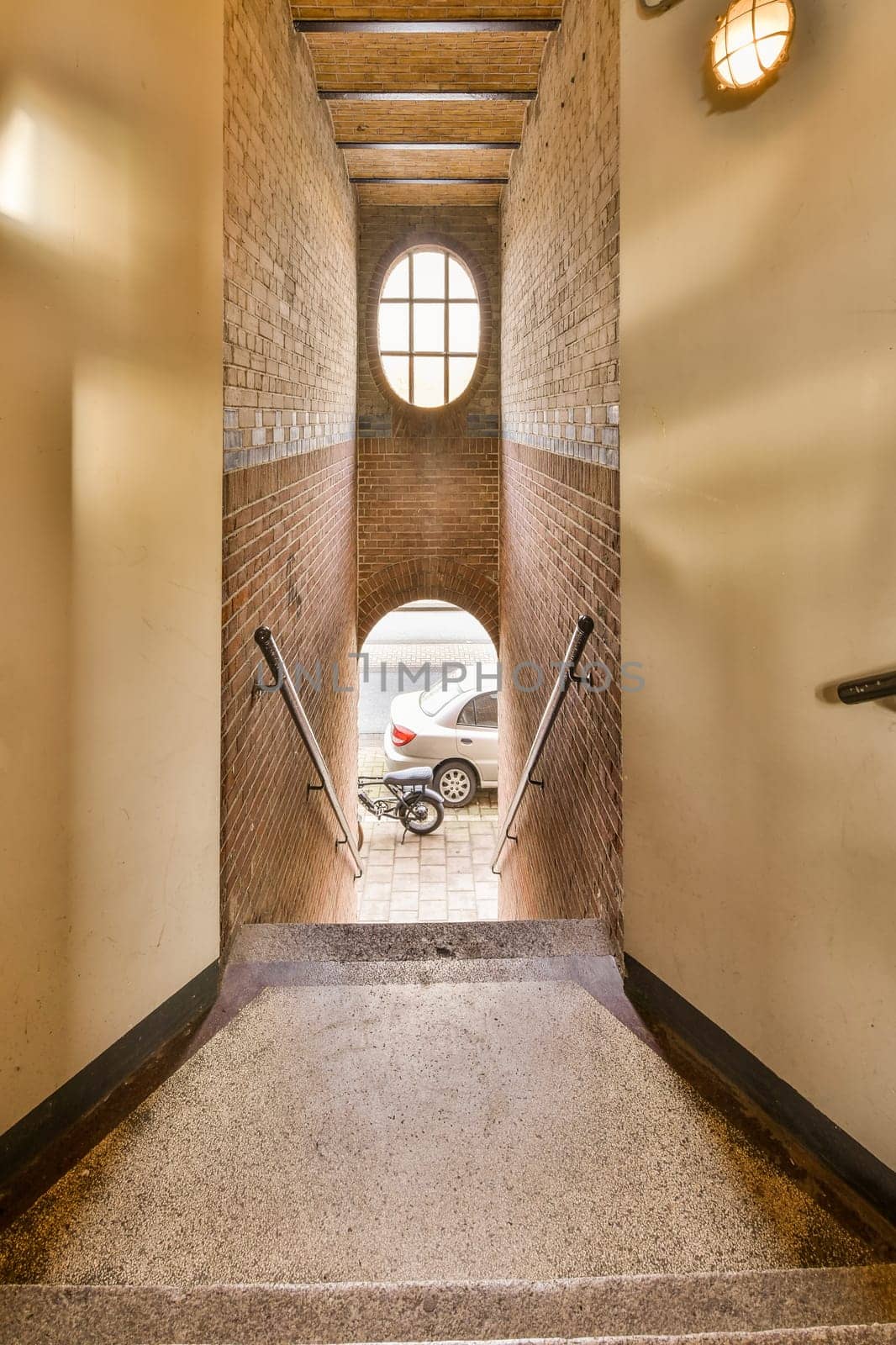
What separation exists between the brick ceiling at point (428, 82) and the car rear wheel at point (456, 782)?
17.6 ft

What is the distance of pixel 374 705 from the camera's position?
13109 millimetres

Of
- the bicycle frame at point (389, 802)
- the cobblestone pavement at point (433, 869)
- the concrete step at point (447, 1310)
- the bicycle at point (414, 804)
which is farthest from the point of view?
the bicycle frame at point (389, 802)

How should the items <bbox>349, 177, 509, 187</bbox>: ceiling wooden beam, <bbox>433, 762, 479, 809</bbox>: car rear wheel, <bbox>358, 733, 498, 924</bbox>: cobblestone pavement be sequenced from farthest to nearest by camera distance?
1. <bbox>433, 762, 479, 809</bbox>: car rear wheel
2. <bbox>358, 733, 498, 924</bbox>: cobblestone pavement
3. <bbox>349, 177, 509, 187</bbox>: ceiling wooden beam

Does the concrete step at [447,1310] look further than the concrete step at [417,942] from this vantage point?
No

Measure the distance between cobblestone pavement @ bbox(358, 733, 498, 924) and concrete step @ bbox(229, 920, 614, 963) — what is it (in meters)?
3.92

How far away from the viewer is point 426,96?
5047 millimetres

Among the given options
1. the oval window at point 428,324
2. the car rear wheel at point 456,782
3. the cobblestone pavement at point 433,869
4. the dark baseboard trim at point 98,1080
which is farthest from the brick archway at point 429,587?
the dark baseboard trim at point 98,1080

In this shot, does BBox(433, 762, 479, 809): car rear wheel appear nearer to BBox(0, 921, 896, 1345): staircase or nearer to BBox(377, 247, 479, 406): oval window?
BBox(377, 247, 479, 406): oval window

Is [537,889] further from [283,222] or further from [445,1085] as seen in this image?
[283,222]

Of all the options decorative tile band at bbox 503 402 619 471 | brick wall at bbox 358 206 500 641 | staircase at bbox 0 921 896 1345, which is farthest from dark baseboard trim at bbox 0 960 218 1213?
brick wall at bbox 358 206 500 641

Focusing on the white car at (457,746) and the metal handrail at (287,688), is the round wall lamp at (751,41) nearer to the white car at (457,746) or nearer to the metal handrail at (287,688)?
the metal handrail at (287,688)

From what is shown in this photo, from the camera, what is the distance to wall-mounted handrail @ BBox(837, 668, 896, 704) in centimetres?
154

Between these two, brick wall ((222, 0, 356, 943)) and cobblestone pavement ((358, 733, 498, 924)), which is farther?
cobblestone pavement ((358, 733, 498, 924))

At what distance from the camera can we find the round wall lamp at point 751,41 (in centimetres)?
176
